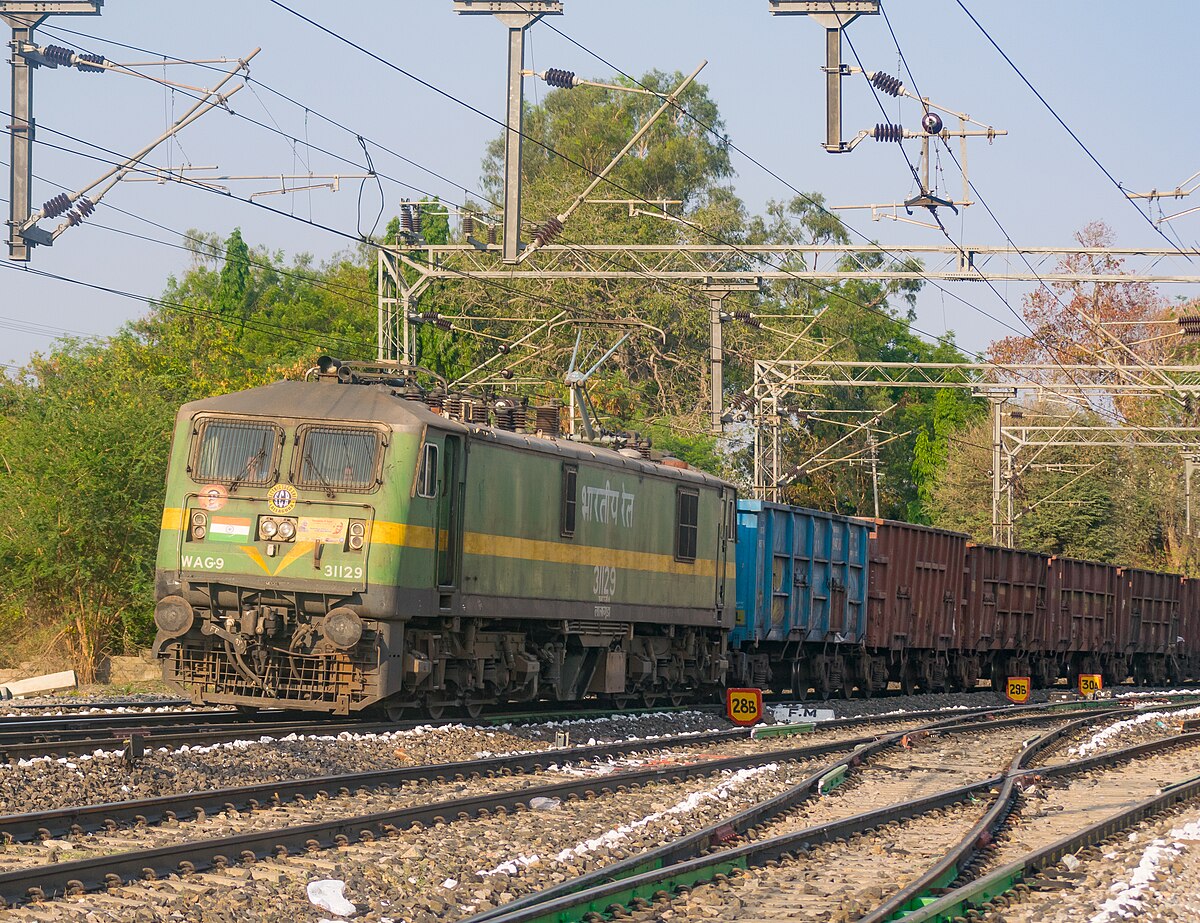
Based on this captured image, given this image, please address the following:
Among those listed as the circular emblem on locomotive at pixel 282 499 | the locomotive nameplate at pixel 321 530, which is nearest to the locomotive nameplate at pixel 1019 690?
the locomotive nameplate at pixel 321 530

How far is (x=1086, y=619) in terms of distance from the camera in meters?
36.9

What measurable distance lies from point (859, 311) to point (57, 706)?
55309 millimetres

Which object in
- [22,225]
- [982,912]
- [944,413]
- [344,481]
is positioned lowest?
[982,912]

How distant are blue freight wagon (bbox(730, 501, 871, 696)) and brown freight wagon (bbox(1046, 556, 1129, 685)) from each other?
8610 mm

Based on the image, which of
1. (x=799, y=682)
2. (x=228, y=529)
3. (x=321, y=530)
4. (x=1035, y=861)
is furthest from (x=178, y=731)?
(x=799, y=682)

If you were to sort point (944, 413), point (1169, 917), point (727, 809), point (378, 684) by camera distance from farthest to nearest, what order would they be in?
point (944, 413) → point (378, 684) → point (727, 809) → point (1169, 917)

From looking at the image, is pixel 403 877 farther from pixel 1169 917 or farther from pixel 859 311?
pixel 859 311

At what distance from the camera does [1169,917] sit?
8555 mm

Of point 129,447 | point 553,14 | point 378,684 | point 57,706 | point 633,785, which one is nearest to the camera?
point 633,785

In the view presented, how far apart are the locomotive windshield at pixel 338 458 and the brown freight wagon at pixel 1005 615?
18620 millimetres

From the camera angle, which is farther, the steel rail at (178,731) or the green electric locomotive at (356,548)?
the green electric locomotive at (356,548)

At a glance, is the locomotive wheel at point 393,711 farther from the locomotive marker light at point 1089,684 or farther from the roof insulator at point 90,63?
the locomotive marker light at point 1089,684

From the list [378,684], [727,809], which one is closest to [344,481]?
[378,684]

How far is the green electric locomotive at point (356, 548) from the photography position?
1544 centimetres
